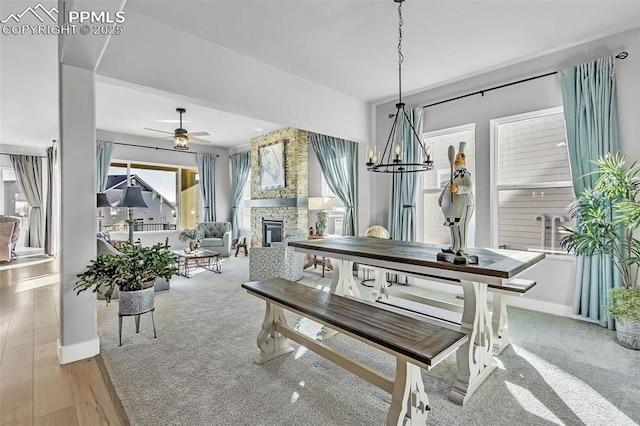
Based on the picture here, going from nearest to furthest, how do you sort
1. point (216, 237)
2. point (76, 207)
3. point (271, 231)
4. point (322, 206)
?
point (76, 207), point (322, 206), point (271, 231), point (216, 237)

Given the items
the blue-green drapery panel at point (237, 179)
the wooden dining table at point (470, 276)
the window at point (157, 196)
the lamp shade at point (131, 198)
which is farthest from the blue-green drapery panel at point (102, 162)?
the wooden dining table at point (470, 276)

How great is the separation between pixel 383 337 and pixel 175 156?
7749mm

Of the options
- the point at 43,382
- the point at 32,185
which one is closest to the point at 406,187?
the point at 43,382

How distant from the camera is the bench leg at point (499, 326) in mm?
2551

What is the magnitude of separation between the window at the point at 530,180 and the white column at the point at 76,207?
4.31 meters

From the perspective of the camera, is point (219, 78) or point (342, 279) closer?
point (342, 279)

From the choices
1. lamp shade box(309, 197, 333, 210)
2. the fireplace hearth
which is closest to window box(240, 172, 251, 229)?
the fireplace hearth

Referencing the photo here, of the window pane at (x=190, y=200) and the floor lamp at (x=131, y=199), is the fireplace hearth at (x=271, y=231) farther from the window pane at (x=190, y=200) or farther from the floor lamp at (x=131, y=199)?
the floor lamp at (x=131, y=199)

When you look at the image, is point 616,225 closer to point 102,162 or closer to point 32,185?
point 102,162

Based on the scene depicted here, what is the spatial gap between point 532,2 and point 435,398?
10.6 feet

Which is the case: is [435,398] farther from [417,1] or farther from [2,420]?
[417,1]

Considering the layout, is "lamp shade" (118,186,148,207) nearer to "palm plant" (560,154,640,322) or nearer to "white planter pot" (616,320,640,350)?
"palm plant" (560,154,640,322)

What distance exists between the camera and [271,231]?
7.07 metres

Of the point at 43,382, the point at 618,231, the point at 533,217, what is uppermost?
the point at 533,217
